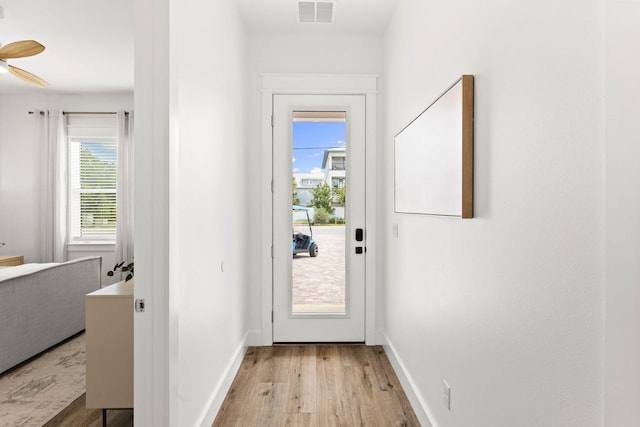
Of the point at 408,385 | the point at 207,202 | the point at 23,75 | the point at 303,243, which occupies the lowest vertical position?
the point at 408,385

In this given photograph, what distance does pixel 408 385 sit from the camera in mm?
2488

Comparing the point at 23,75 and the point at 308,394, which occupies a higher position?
the point at 23,75

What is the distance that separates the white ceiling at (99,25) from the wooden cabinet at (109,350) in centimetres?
232

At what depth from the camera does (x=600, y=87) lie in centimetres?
82

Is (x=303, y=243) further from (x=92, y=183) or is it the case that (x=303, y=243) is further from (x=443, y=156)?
(x=92, y=183)

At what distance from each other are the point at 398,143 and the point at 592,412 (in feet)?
6.85

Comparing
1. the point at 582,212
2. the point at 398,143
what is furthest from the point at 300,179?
the point at 582,212

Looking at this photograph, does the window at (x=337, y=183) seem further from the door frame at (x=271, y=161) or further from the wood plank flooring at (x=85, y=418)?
the wood plank flooring at (x=85, y=418)

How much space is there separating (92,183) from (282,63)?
352 centimetres

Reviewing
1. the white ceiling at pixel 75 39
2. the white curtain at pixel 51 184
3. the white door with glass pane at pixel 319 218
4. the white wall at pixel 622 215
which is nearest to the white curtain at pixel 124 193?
the white ceiling at pixel 75 39

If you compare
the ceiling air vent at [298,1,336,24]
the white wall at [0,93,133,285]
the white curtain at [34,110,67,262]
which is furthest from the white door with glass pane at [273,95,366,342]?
the white wall at [0,93,133,285]

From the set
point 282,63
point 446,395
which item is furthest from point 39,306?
point 446,395

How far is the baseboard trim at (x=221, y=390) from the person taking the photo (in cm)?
209

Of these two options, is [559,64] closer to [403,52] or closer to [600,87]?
[600,87]
